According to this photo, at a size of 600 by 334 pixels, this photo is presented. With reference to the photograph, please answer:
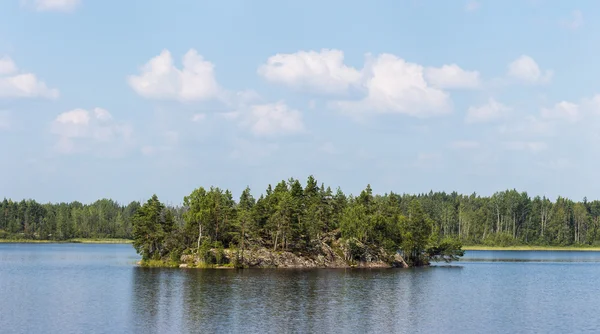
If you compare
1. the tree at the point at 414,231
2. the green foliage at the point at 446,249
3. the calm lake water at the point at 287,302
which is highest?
the tree at the point at 414,231

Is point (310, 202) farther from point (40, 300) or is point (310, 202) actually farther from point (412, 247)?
point (40, 300)

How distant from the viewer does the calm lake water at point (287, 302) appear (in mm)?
74438

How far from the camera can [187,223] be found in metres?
159

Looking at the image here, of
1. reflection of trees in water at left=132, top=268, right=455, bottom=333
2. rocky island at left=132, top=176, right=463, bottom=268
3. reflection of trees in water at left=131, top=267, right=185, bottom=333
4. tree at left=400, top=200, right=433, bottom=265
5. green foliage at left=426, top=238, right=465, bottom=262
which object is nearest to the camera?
reflection of trees in water at left=131, top=267, right=185, bottom=333

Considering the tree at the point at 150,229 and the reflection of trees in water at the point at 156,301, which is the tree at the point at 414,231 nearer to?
the tree at the point at 150,229

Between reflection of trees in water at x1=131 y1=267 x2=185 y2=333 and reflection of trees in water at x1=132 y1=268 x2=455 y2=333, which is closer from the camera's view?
reflection of trees in water at x1=131 y1=267 x2=185 y2=333

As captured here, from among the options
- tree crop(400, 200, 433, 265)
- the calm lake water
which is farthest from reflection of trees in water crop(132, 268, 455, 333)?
tree crop(400, 200, 433, 265)

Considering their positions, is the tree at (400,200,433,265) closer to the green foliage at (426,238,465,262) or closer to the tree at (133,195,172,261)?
the green foliage at (426,238,465,262)

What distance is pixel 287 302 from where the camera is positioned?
93125mm

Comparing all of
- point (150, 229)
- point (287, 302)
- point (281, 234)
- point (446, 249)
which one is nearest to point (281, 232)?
point (281, 234)

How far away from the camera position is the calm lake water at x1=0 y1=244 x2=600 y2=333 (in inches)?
2931

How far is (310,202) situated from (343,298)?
8609cm

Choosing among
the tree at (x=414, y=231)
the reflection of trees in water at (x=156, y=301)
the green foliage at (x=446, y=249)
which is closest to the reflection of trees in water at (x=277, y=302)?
the reflection of trees in water at (x=156, y=301)

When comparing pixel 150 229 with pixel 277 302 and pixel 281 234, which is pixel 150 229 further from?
pixel 277 302
